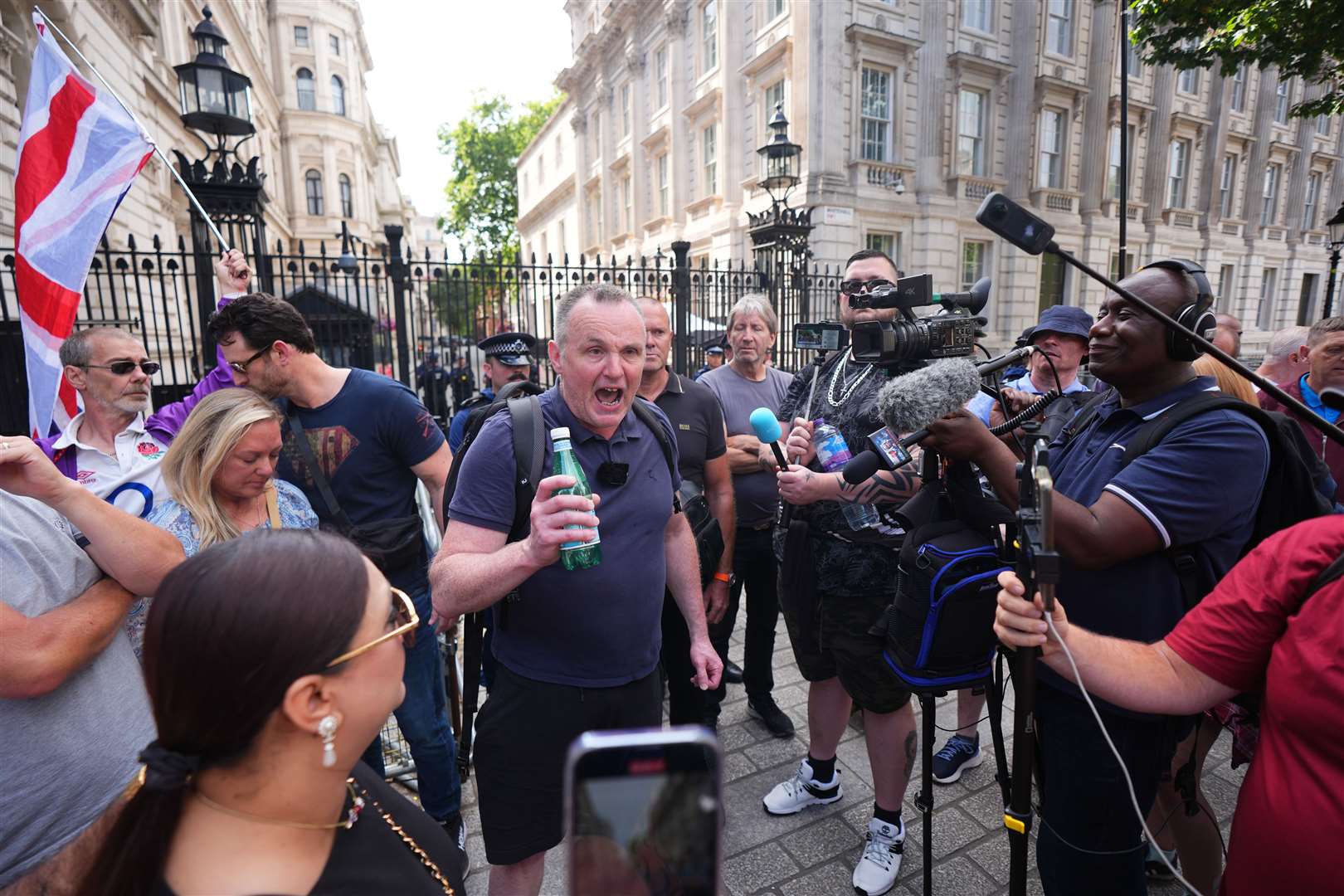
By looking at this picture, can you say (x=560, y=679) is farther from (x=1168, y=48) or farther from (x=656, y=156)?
(x=656, y=156)

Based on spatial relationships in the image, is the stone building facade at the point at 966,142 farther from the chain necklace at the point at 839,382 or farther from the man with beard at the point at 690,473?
the chain necklace at the point at 839,382

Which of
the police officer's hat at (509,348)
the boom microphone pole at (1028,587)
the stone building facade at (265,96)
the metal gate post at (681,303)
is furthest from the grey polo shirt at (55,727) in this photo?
the metal gate post at (681,303)

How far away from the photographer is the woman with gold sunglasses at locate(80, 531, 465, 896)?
3.02 ft

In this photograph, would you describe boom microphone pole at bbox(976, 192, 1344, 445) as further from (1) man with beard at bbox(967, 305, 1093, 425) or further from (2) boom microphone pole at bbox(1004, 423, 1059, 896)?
(1) man with beard at bbox(967, 305, 1093, 425)

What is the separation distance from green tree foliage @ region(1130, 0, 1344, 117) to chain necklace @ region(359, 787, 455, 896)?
41.7ft

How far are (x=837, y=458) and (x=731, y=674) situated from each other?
235cm

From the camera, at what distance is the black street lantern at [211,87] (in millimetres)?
5953

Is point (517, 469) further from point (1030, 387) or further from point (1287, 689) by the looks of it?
point (1030, 387)

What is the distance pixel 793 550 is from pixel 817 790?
121cm

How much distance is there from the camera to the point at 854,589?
105 inches

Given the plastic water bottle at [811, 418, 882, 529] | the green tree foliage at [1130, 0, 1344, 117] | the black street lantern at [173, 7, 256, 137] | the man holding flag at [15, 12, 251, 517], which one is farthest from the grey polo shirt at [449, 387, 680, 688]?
the green tree foliage at [1130, 0, 1344, 117]

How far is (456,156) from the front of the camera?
139ft

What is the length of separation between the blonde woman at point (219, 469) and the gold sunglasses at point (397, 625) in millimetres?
1333

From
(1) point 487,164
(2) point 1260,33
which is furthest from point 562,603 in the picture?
(1) point 487,164
